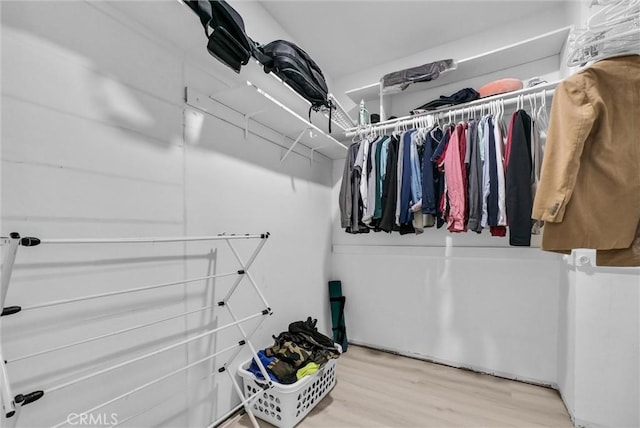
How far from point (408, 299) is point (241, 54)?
2.17m

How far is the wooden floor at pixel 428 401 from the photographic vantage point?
1540mm

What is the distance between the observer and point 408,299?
7.78 ft

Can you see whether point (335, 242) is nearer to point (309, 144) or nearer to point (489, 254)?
point (309, 144)

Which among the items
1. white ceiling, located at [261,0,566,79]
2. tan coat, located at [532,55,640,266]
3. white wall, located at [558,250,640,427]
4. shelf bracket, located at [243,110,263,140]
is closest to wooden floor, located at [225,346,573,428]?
white wall, located at [558,250,640,427]

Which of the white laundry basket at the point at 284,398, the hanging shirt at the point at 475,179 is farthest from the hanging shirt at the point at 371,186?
the white laundry basket at the point at 284,398

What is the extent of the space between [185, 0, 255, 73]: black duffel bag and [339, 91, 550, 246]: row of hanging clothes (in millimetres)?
1118

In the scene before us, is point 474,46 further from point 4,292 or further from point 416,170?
point 4,292

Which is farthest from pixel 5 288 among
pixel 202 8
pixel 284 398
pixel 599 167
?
pixel 599 167

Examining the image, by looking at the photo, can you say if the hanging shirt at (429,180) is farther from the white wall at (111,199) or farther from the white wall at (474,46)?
the white wall at (111,199)

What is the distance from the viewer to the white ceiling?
190 cm

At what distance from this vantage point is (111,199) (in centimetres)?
108

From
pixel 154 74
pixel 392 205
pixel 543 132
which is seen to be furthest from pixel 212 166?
Answer: pixel 543 132

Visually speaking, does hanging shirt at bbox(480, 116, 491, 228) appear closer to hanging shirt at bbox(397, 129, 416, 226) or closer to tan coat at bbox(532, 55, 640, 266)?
hanging shirt at bbox(397, 129, 416, 226)

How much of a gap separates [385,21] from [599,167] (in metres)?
1.75
